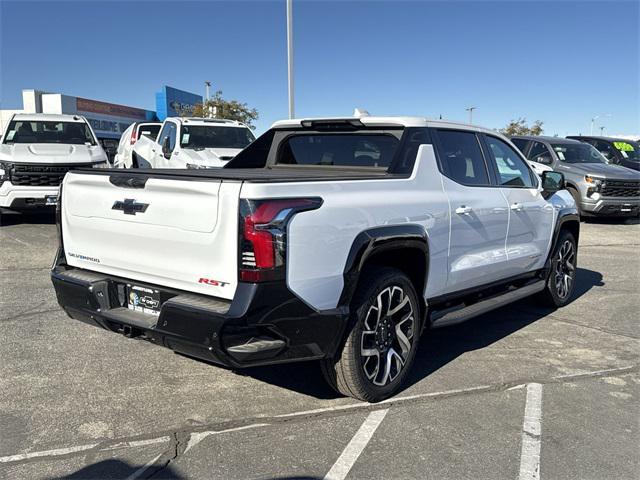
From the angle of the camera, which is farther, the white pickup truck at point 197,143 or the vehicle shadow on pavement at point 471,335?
the white pickup truck at point 197,143

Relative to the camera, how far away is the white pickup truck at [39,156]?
9844 mm

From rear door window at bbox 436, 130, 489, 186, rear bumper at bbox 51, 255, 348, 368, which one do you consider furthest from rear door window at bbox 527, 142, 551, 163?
rear bumper at bbox 51, 255, 348, 368

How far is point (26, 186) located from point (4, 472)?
8.04m

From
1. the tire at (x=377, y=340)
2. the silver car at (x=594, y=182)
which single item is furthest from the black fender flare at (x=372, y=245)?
the silver car at (x=594, y=182)

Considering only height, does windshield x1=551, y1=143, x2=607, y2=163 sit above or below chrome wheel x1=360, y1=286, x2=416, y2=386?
above

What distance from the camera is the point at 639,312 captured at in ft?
20.3

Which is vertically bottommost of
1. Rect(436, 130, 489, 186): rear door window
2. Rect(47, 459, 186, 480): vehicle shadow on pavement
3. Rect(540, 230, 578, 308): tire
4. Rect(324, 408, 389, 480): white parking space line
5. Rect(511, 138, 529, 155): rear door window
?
Rect(324, 408, 389, 480): white parking space line

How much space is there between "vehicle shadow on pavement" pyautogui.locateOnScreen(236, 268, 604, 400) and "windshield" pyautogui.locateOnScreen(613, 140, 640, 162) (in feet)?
38.2

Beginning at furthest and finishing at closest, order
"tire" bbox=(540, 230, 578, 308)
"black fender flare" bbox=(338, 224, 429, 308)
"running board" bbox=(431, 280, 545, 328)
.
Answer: "tire" bbox=(540, 230, 578, 308) → "running board" bbox=(431, 280, 545, 328) → "black fender flare" bbox=(338, 224, 429, 308)

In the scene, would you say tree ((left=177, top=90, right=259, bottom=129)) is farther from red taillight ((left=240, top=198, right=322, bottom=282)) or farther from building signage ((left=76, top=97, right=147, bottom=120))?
red taillight ((left=240, top=198, right=322, bottom=282))

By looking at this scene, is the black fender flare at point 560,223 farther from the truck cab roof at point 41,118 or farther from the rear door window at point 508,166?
the truck cab roof at point 41,118

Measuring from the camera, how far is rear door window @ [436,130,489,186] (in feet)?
14.8

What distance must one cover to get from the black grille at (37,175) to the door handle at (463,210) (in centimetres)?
771

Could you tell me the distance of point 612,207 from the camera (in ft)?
42.5
